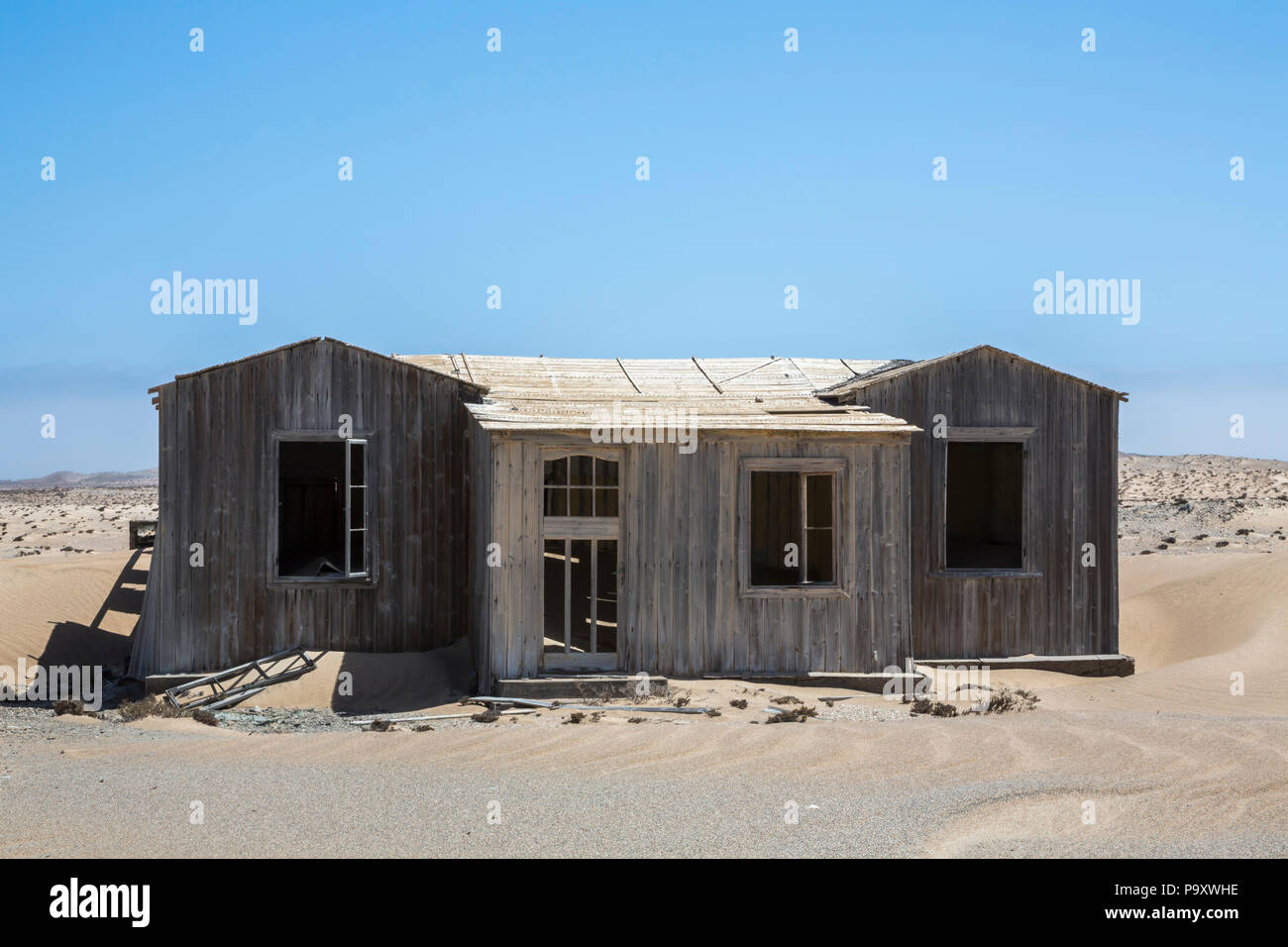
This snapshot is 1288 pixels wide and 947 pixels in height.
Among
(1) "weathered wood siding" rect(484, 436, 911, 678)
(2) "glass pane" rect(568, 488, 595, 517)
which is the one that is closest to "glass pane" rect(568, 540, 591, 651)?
(2) "glass pane" rect(568, 488, 595, 517)

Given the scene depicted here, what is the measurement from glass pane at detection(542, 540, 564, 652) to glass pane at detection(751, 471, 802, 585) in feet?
10.3

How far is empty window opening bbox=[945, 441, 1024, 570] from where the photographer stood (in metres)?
17.6

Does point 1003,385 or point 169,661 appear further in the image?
point 1003,385

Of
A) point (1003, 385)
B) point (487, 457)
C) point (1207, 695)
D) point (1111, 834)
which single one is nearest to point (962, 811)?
point (1111, 834)

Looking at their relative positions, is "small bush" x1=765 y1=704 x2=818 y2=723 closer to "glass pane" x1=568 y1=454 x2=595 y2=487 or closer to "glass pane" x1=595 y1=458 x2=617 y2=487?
"glass pane" x1=595 y1=458 x2=617 y2=487

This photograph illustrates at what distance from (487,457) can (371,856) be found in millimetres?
6057

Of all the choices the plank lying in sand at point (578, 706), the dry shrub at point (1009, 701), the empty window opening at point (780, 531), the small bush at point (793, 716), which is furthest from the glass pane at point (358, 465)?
the dry shrub at point (1009, 701)

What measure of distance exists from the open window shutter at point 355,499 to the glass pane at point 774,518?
6.28 meters

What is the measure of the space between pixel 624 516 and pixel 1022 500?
5.28m

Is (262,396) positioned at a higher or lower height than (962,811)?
higher

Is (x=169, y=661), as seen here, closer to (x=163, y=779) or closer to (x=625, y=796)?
(x=163, y=779)

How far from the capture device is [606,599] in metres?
13.8

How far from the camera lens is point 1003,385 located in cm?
1395
